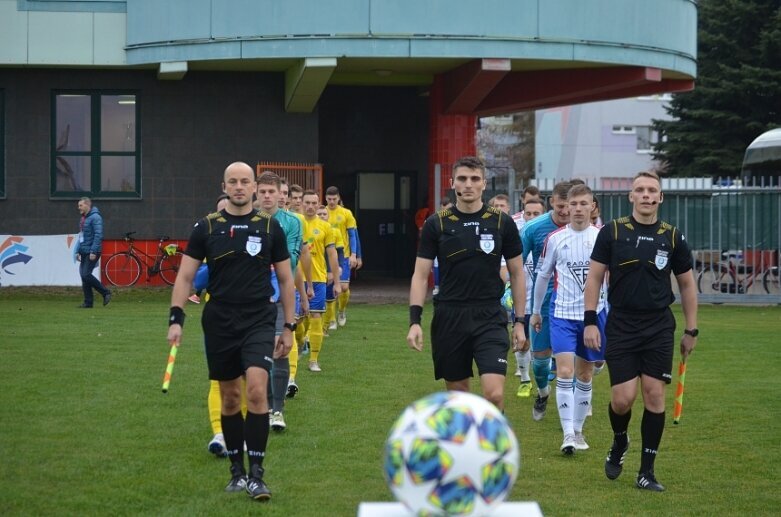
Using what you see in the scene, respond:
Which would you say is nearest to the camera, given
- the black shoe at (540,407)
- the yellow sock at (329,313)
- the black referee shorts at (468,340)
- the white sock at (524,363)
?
the black referee shorts at (468,340)

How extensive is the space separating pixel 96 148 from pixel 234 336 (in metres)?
20.7

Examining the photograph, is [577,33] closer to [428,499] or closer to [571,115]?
[428,499]

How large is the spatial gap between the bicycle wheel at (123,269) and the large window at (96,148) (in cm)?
151

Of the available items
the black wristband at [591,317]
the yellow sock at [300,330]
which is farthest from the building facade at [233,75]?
the black wristband at [591,317]

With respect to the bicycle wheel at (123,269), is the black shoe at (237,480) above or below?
below

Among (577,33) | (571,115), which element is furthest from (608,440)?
(571,115)

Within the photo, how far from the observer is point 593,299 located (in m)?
8.62

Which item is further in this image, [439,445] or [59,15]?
[59,15]

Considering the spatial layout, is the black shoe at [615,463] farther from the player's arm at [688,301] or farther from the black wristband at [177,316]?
the black wristband at [177,316]

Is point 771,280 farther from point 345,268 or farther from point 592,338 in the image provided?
point 592,338

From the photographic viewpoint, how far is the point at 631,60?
2533 cm

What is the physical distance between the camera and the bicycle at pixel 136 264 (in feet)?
88.8

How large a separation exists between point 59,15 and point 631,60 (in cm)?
1253

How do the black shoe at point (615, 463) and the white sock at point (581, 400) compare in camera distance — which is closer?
the black shoe at point (615, 463)
